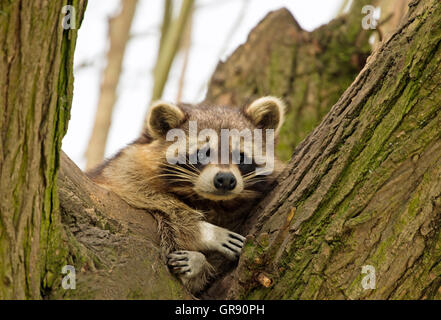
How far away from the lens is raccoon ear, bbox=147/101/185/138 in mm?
5855

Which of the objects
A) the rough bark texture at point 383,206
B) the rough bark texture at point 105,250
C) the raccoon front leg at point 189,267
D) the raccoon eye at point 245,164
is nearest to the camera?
the rough bark texture at point 383,206

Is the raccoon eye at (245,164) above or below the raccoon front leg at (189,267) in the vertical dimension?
above

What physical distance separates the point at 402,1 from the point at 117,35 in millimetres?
4917

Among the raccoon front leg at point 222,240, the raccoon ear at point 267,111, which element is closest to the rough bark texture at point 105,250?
the raccoon front leg at point 222,240

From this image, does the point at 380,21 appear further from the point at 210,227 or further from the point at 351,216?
the point at 351,216

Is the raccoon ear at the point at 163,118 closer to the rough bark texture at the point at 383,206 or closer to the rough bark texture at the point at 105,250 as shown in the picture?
the rough bark texture at the point at 105,250

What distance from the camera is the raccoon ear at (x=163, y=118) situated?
5.86m

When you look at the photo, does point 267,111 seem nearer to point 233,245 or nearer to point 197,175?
point 197,175

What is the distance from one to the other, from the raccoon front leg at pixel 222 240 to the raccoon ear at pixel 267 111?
5.20 ft

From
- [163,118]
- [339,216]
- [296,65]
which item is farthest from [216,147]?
[296,65]

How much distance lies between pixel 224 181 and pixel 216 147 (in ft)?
1.68

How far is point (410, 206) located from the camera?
144 inches

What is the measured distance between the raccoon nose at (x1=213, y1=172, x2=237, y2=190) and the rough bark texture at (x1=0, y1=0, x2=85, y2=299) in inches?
82.2

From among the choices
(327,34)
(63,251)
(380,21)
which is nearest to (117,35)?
(327,34)
